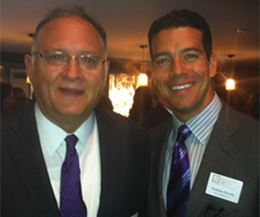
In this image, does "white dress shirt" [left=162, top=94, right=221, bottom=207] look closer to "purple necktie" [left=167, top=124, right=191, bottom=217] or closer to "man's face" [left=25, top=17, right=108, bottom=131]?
"purple necktie" [left=167, top=124, right=191, bottom=217]

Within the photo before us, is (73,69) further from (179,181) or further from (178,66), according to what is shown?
(179,181)

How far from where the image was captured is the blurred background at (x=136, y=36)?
460cm

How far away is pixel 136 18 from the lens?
5438 mm

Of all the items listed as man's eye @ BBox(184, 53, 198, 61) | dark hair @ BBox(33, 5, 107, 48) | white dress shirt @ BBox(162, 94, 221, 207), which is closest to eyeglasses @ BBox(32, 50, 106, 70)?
dark hair @ BBox(33, 5, 107, 48)

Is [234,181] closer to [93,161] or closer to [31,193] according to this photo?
[93,161]

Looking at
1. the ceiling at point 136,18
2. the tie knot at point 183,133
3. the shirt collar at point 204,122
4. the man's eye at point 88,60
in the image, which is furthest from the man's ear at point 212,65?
the ceiling at point 136,18

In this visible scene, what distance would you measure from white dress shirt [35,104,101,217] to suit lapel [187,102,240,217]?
359 millimetres

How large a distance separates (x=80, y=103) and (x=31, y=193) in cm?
35

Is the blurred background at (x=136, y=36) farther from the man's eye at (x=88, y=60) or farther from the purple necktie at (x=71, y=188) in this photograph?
the purple necktie at (x=71, y=188)

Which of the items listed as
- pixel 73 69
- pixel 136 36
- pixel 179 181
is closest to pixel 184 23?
pixel 73 69

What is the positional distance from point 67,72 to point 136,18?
4.19 meters

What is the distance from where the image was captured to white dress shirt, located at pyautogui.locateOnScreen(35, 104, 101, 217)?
1437mm

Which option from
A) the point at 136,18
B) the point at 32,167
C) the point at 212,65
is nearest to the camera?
the point at 32,167

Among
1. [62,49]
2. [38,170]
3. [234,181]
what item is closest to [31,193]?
[38,170]
